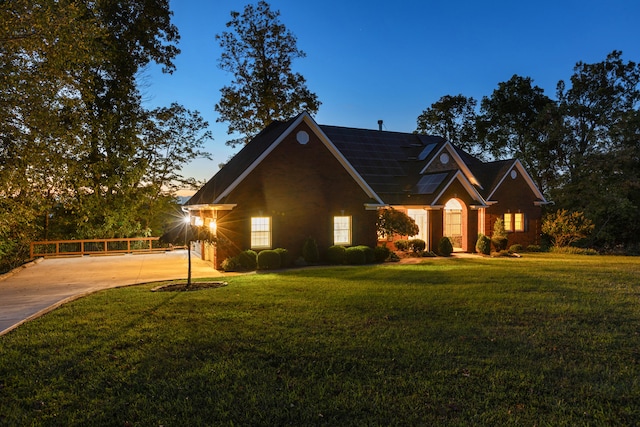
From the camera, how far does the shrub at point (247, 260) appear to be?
58.9ft

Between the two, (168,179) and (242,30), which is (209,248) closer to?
(168,179)

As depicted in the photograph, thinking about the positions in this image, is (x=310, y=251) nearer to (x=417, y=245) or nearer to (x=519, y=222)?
(x=417, y=245)

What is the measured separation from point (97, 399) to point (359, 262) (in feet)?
49.2

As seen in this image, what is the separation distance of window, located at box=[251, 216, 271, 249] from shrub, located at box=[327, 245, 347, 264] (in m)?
2.85

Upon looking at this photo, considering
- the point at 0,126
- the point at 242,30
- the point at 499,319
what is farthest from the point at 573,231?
the point at 0,126

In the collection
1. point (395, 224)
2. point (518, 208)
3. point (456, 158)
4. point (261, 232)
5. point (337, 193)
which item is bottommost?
point (261, 232)

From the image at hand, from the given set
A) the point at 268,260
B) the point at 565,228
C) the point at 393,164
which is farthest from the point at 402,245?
the point at 565,228

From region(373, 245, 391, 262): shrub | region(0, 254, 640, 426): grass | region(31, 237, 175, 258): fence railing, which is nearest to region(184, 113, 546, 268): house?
region(373, 245, 391, 262): shrub

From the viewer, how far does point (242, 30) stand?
30.1m

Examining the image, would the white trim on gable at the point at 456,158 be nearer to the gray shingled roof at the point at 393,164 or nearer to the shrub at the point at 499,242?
the gray shingled roof at the point at 393,164

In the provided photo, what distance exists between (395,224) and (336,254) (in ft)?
13.7

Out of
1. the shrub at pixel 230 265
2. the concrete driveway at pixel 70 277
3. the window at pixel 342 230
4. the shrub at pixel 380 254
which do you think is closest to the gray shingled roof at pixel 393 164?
the window at pixel 342 230

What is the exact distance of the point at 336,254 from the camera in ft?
64.9

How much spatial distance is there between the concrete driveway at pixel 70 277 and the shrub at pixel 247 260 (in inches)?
43.4
